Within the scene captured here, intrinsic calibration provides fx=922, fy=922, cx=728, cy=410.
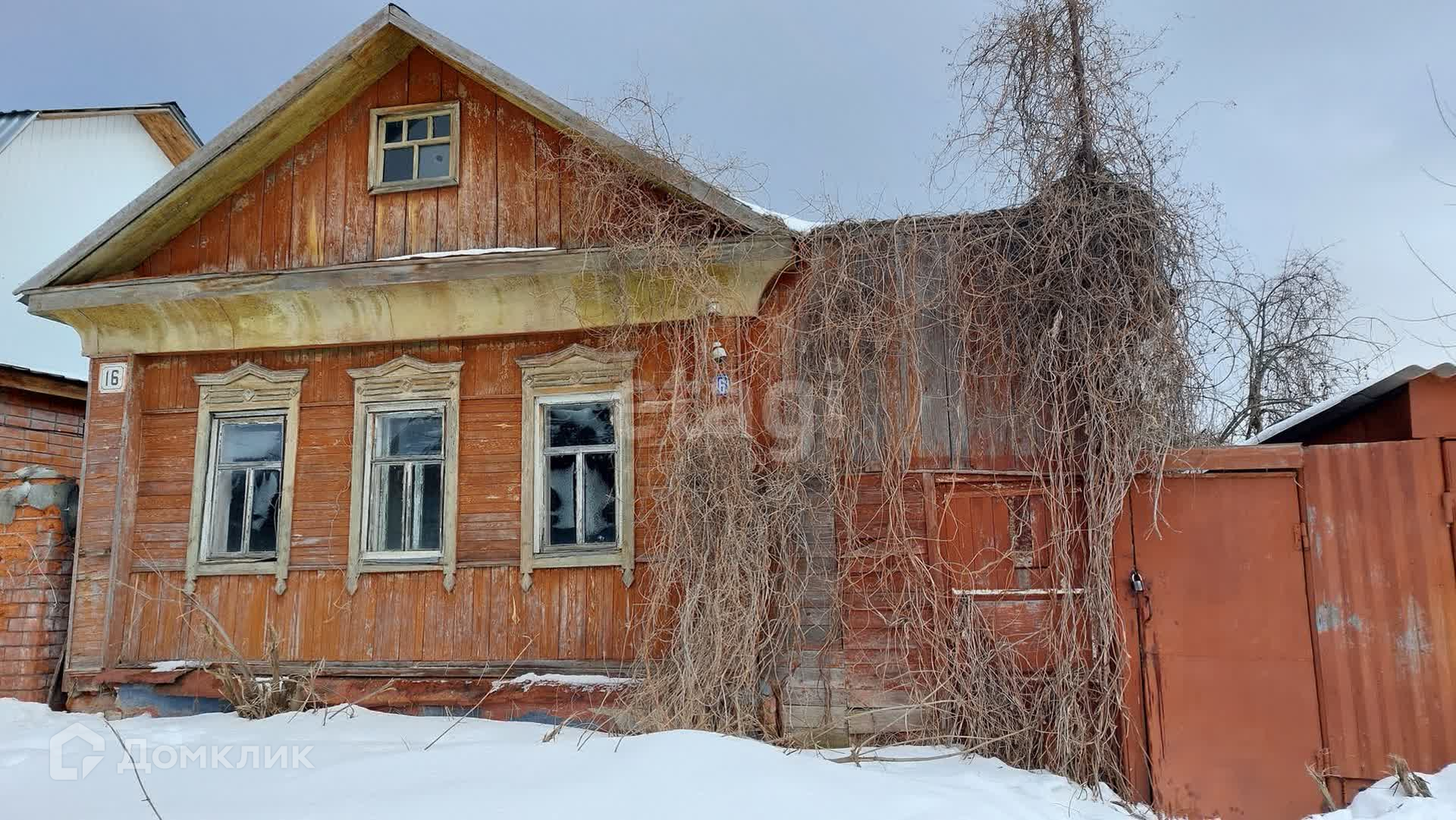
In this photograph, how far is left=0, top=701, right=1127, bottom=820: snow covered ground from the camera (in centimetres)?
453

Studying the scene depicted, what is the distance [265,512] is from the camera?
25.6 ft

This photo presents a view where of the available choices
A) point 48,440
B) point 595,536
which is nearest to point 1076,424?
point 595,536

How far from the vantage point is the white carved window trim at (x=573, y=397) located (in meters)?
7.07

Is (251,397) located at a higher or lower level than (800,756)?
higher

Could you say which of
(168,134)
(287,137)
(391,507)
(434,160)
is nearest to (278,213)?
(287,137)

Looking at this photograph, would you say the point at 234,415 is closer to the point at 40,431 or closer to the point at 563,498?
the point at 40,431

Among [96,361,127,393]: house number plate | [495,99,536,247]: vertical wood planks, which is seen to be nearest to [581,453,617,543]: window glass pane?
[495,99,536,247]: vertical wood planks

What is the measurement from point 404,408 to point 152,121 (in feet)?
33.4

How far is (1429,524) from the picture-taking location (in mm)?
5691

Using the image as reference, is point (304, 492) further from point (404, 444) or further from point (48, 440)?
point (48, 440)

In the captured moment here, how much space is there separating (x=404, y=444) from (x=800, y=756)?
4134 mm

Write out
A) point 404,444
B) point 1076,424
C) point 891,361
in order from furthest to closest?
point 404,444
point 891,361
point 1076,424

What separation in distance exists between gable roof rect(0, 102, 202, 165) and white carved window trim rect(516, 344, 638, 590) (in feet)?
32.5

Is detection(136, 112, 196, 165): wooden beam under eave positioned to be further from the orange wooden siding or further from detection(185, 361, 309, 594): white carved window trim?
detection(185, 361, 309, 594): white carved window trim
